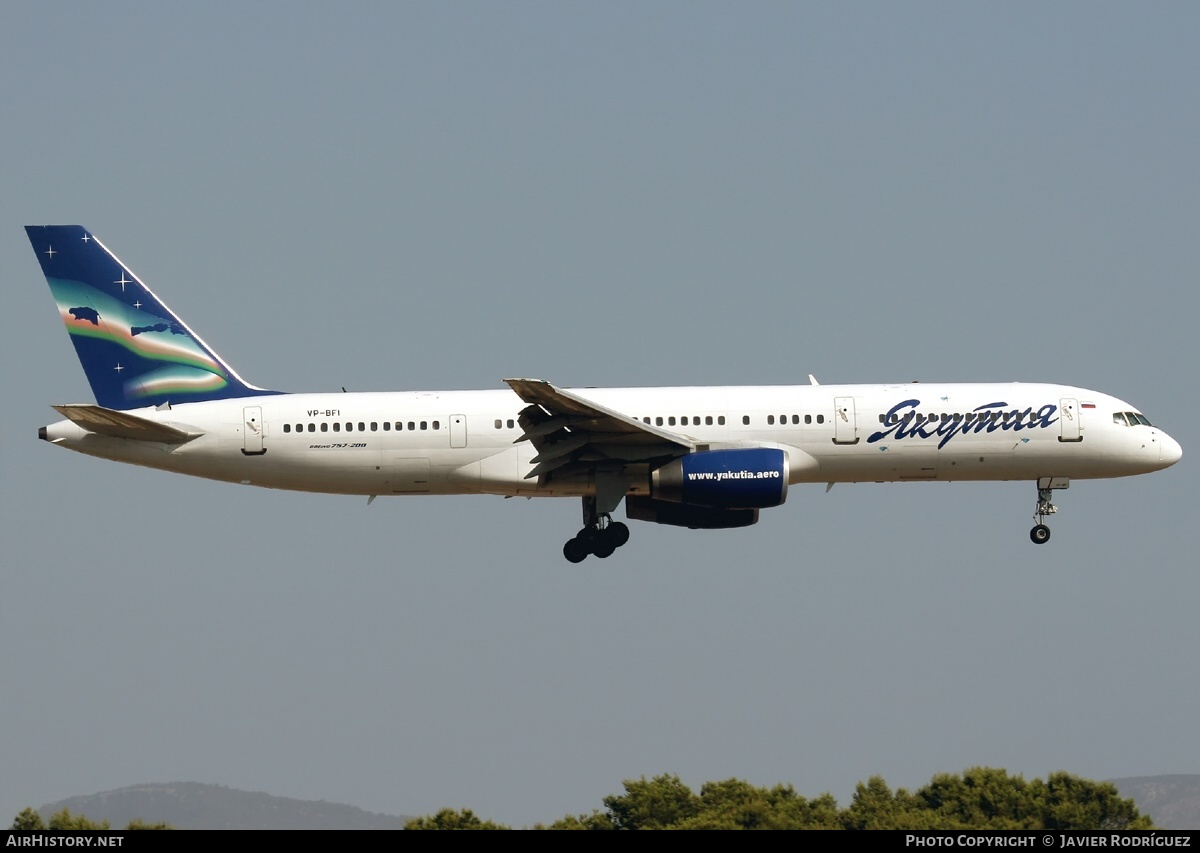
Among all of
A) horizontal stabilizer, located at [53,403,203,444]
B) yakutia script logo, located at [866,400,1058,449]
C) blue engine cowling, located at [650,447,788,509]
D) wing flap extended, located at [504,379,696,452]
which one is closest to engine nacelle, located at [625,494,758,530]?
blue engine cowling, located at [650,447,788,509]

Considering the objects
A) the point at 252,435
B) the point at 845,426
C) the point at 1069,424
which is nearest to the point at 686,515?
the point at 845,426

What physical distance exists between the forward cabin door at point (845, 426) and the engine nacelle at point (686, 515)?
201 inches

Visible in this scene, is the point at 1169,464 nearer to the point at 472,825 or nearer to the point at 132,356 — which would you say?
the point at 472,825

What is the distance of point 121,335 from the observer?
55.2 meters

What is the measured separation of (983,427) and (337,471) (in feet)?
62.9

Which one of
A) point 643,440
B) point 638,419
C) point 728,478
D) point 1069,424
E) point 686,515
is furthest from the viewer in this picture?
point 686,515

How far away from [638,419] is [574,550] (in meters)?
5.05

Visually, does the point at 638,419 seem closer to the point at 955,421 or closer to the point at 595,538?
the point at 595,538

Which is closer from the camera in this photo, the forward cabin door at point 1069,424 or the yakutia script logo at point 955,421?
the yakutia script logo at point 955,421

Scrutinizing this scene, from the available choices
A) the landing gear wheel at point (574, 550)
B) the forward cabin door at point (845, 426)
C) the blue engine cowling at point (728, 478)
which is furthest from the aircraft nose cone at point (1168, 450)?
A: the landing gear wheel at point (574, 550)

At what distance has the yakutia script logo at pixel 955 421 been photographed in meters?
52.1

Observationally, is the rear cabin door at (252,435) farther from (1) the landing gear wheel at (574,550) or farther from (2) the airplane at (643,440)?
(1) the landing gear wheel at (574,550)

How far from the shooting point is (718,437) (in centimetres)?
5216
